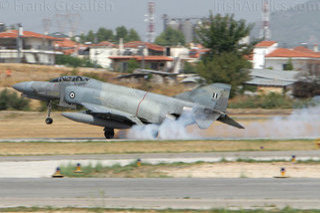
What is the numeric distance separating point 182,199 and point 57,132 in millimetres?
22101

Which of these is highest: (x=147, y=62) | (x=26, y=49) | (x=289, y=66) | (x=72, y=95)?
(x=72, y=95)

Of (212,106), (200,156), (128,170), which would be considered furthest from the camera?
(212,106)

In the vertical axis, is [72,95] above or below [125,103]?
above

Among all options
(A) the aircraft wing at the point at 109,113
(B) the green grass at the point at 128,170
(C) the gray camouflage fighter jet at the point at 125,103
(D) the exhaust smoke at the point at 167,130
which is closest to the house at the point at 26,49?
(C) the gray camouflage fighter jet at the point at 125,103

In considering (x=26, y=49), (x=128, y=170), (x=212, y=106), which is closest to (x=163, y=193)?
(x=128, y=170)

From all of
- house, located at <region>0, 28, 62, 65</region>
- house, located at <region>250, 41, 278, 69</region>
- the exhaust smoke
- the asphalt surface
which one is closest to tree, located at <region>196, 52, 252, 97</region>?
the exhaust smoke

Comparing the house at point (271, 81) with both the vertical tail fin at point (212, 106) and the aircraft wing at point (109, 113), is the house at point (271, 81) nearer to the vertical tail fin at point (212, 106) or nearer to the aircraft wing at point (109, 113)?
the vertical tail fin at point (212, 106)

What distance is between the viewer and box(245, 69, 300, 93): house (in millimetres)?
71000

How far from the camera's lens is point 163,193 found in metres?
14.3

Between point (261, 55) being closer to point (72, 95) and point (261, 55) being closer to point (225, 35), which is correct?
point (225, 35)

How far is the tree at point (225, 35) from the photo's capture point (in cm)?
7138

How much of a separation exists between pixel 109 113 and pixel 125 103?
54.5 inches

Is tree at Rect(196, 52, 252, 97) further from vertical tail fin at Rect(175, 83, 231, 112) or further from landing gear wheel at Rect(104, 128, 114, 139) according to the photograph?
landing gear wheel at Rect(104, 128, 114, 139)

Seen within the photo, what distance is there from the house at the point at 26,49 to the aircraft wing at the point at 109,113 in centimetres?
→ 7327
